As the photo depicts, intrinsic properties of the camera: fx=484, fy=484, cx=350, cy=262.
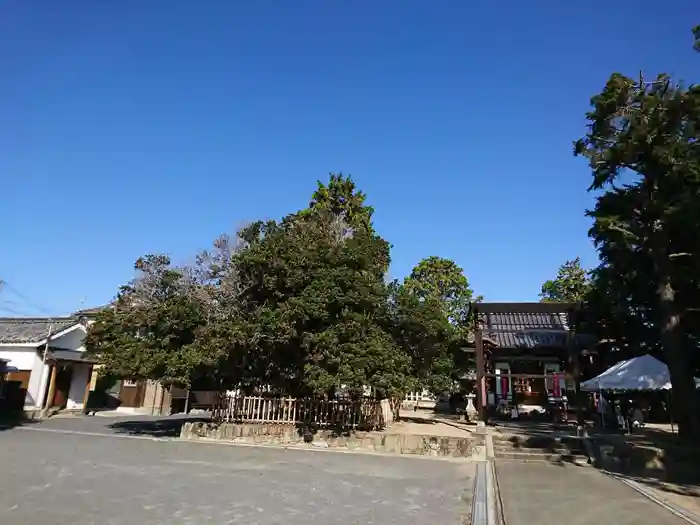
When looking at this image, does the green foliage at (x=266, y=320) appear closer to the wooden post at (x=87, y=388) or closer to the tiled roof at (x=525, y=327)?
the tiled roof at (x=525, y=327)

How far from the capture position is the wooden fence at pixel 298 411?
1579 cm

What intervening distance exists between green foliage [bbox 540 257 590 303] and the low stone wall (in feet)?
108

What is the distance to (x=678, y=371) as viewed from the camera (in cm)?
1338

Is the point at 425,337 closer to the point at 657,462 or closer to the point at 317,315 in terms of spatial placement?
the point at 317,315

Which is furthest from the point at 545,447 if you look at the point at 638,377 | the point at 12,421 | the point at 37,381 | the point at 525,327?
the point at 37,381

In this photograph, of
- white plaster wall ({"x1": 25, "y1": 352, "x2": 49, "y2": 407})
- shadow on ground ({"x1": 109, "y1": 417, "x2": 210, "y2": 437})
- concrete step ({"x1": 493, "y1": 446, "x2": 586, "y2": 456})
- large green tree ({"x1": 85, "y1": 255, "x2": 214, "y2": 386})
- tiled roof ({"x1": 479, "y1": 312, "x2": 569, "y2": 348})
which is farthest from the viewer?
white plaster wall ({"x1": 25, "y1": 352, "x2": 49, "y2": 407})

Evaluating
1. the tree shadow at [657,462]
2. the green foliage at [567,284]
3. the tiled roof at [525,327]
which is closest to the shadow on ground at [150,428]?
the tiled roof at [525,327]

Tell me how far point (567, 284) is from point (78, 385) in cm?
3964

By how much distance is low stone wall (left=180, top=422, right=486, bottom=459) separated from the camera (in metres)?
13.9

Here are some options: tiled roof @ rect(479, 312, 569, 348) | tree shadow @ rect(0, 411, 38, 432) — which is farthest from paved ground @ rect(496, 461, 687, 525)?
tree shadow @ rect(0, 411, 38, 432)

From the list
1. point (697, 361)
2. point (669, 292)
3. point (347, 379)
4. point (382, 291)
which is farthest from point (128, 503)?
point (697, 361)

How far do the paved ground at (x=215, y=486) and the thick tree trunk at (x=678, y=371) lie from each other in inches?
245

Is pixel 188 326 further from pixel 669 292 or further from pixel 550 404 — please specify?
pixel 550 404

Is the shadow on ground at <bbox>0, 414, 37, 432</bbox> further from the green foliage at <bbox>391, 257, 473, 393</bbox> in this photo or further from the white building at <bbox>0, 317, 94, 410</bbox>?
the green foliage at <bbox>391, 257, 473, 393</bbox>
